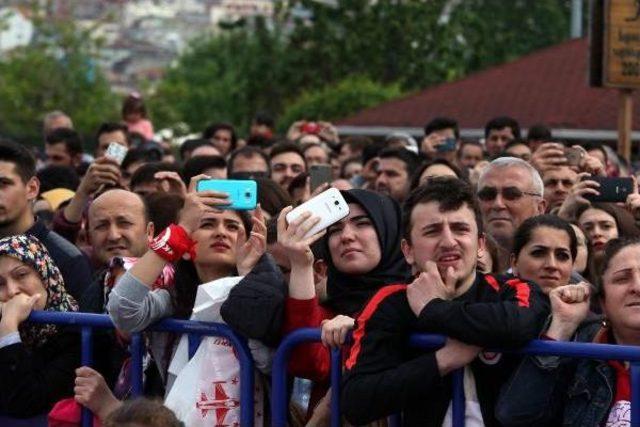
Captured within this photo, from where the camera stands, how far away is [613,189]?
899 cm

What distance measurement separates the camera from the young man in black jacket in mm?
5922

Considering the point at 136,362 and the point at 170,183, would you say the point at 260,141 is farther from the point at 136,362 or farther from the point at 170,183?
the point at 136,362

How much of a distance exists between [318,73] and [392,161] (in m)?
39.5

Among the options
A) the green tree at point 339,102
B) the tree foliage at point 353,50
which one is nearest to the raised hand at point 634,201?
the green tree at point 339,102

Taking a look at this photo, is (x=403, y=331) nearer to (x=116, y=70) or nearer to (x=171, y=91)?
(x=171, y=91)

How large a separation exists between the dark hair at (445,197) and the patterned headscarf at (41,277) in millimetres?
1809

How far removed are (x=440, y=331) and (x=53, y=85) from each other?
6589 cm

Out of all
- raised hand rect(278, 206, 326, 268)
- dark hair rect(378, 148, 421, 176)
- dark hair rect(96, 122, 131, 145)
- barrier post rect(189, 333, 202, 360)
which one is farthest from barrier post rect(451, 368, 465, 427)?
dark hair rect(96, 122, 131, 145)

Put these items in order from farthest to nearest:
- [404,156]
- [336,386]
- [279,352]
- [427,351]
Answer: [404,156]
[279,352]
[336,386]
[427,351]

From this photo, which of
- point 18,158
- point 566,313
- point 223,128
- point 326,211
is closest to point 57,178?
point 18,158

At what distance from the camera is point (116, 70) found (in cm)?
18550

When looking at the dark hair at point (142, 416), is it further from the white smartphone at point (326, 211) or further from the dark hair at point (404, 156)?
the dark hair at point (404, 156)

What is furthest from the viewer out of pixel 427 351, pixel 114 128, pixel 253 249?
pixel 114 128

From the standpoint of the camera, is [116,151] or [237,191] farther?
[116,151]
